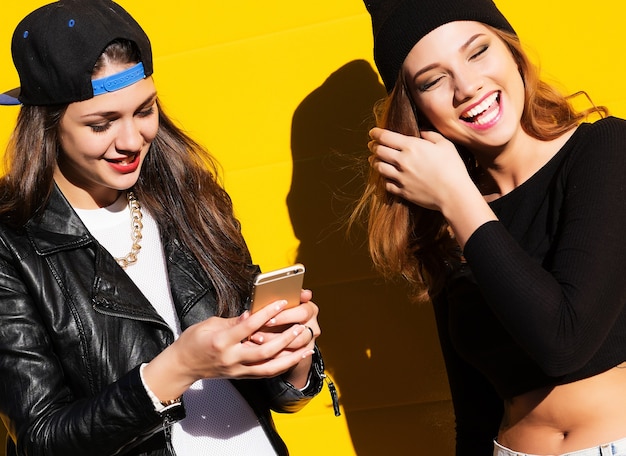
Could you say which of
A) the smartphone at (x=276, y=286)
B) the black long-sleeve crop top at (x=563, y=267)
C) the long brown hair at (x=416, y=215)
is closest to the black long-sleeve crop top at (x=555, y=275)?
the black long-sleeve crop top at (x=563, y=267)

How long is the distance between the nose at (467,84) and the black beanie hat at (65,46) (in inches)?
28.9

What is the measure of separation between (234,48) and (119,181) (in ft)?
2.71

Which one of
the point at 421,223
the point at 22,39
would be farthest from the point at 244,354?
the point at 22,39

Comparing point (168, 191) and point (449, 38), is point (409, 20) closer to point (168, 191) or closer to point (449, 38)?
point (449, 38)

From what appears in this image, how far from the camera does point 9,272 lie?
2.05 m

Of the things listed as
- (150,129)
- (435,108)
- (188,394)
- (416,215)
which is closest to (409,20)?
(435,108)

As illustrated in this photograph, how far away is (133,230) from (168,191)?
150 mm

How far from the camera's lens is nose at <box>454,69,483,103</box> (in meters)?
2.04

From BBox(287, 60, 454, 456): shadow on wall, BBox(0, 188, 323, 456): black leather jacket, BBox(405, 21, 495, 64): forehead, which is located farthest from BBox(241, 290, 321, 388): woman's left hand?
BBox(287, 60, 454, 456): shadow on wall

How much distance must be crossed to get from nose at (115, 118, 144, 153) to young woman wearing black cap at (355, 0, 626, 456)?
1.88 feet

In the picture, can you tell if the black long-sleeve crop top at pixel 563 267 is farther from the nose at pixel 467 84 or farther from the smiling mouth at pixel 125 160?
the smiling mouth at pixel 125 160

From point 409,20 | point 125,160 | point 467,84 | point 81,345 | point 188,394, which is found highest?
point 409,20

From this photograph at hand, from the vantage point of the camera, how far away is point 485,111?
2072 mm

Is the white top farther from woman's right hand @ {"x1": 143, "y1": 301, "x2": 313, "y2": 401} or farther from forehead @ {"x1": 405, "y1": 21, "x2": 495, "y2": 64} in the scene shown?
forehead @ {"x1": 405, "y1": 21, "x2": 495, "y2": 64}
